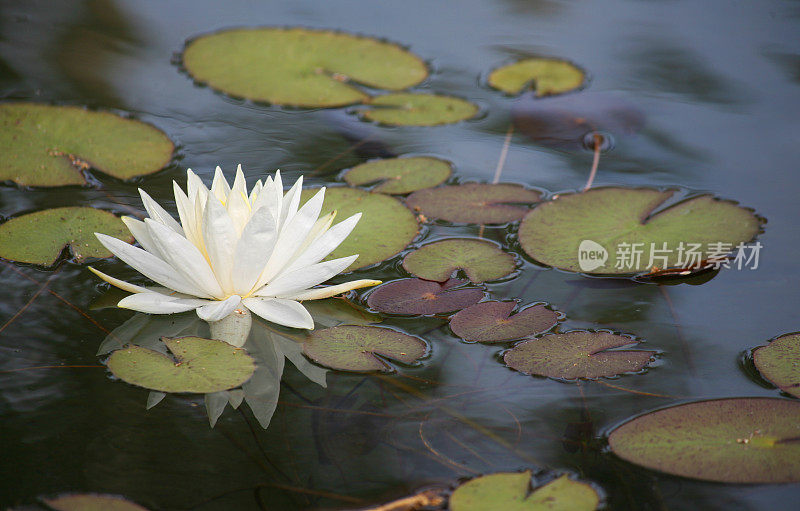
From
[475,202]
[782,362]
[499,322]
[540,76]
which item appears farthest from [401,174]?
[782,362]

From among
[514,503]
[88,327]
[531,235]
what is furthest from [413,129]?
[514,503]

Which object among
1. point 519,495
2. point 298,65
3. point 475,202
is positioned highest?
point 298,65

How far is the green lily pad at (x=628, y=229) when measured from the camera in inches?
86.8

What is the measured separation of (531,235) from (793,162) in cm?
119

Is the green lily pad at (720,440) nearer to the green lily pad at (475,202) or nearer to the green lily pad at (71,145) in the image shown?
the green lily pad at (475,202)

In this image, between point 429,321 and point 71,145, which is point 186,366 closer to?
point 429,321

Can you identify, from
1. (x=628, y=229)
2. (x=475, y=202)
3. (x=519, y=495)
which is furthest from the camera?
(x=475, y=202)

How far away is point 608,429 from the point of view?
165 cm

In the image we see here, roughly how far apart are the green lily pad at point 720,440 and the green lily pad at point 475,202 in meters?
0.94

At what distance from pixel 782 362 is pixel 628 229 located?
2.17 feet

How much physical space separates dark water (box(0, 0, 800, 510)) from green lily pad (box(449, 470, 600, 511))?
0.19 ft

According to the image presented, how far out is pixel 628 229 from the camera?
234 centimetres

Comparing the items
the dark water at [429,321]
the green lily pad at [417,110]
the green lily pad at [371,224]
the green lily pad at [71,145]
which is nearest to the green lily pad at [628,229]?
the dark water at [429,321]

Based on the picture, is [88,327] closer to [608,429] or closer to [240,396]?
[240,396]
